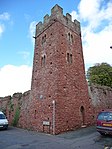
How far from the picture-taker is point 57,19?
15.4 metres

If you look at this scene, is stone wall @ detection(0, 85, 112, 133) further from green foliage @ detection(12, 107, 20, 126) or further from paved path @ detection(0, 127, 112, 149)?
paved path @ detection(0, 127, 112, 149)

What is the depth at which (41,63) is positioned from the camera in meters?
16.0

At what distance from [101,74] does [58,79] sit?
1795 cm

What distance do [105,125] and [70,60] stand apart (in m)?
7.97

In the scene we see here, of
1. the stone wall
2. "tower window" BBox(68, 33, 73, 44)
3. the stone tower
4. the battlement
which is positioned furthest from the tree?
"tower window" BBox(68, 33, 73, 44)

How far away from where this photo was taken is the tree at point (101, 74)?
1117 inches

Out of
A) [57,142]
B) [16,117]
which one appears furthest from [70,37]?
[16,117]

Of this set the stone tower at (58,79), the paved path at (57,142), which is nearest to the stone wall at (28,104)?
the stone tower at (58,79)

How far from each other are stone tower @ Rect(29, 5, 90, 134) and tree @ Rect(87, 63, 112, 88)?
12.9m

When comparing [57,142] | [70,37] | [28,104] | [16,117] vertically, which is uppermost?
[70,37]

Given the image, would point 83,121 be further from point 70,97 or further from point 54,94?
point 54,94

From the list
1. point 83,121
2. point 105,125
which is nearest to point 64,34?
point 83,121

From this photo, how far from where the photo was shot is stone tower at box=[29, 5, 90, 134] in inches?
509

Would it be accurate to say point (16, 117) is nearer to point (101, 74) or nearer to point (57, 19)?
point (57, 19)
